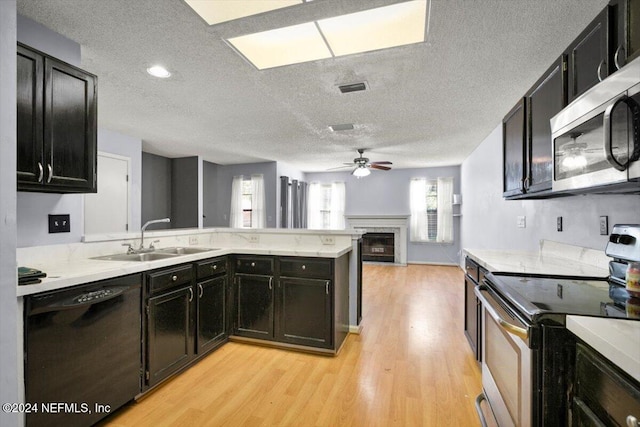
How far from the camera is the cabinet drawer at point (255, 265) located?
281 centimetres

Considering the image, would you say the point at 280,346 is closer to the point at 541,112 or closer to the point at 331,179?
the point at 541,112

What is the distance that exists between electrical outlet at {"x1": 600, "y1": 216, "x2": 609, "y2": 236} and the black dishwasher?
3067mm

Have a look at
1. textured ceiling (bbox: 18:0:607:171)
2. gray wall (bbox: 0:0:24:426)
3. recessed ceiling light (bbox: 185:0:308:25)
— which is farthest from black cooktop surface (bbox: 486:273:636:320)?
gray wall (bbox: 0:0:24:426)

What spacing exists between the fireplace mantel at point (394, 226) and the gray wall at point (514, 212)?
1.39 meters

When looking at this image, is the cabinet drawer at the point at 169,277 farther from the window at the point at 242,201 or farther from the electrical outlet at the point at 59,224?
the window at the point at 242,201

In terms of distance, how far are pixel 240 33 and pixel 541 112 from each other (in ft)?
6.70

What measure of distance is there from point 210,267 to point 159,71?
1703mm

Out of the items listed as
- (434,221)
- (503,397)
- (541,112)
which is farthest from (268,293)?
(434,221)

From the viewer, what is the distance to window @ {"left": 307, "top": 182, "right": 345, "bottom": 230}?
819 cm

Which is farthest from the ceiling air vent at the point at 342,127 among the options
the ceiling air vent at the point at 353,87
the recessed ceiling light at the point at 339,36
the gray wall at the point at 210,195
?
the gray wall at the point at 210,195

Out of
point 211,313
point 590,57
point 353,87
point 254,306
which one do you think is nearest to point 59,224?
point 211,313

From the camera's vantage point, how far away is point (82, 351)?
1625mm

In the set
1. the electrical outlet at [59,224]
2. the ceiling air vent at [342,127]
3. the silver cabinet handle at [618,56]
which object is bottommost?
the electrical outlet at [59,224]

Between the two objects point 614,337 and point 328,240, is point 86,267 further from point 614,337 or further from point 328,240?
point 614,337
